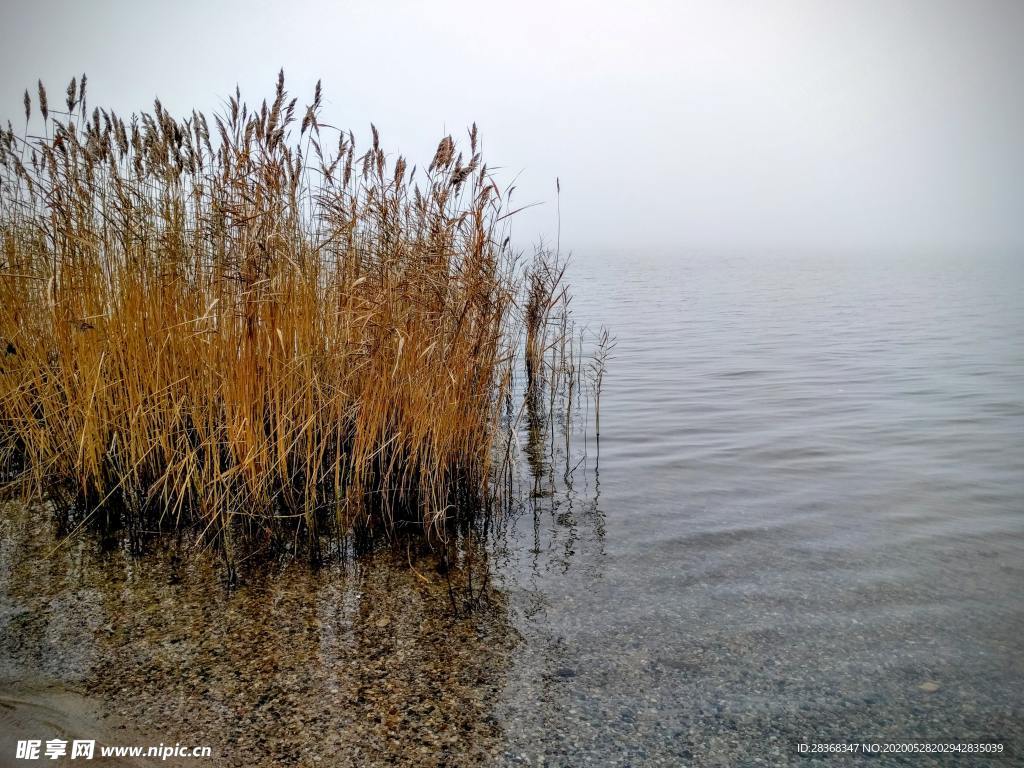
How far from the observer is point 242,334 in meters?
3.33

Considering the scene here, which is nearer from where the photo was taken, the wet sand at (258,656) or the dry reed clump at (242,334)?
the wet sand at (258,656)

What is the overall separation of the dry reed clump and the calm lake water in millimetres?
379

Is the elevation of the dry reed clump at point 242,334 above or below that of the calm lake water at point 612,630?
above

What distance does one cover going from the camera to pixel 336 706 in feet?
8.25

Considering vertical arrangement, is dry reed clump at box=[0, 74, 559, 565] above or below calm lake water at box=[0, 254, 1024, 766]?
above

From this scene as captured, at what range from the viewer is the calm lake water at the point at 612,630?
7.97ft

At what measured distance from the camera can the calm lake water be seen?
2430mm

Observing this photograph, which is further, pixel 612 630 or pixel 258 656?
pixel 612 630

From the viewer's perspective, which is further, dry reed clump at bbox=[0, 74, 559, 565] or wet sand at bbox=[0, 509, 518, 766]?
dry reed clump at bbox=[0, 74, 559, 565]

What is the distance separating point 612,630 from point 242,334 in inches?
84.0

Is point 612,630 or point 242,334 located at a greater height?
point 242,334

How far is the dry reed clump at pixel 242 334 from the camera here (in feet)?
11.3

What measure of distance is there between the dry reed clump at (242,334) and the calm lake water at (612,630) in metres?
0.38

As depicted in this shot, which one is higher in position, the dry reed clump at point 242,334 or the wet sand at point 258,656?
the dry reed clump at point 242,334
